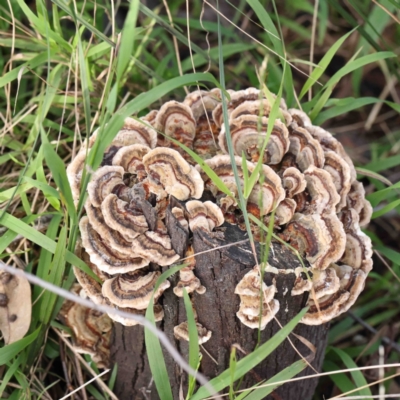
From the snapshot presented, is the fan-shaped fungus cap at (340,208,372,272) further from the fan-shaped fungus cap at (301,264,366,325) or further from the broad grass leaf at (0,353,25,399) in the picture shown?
the broad grass leaf at (0,353,25,399)

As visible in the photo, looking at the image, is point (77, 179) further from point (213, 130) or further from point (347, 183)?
point (347, 183)

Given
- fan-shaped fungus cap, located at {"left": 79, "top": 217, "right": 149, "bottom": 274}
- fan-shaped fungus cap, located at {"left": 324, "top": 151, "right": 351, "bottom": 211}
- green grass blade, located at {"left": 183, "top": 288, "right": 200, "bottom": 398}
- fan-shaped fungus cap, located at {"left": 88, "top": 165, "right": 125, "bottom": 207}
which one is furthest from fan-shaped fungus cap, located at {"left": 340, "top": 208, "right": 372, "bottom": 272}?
fan-shaped fungus cap, located at {"left": 88, "top": 165, "right": 125, "bottom": 207}

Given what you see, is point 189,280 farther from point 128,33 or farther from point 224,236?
point 128,33

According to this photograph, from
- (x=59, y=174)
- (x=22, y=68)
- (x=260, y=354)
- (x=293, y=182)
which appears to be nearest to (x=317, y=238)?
(x=293, y=182)

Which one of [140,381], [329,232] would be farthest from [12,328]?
[329,232]

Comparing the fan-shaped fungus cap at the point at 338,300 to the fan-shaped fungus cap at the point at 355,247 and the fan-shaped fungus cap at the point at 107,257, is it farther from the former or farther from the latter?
the fan-shaped fungus cap at the point at 107,257
